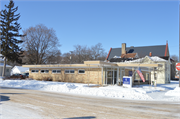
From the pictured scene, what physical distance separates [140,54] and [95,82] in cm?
2853

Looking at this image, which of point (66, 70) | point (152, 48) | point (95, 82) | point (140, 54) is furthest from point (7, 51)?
point (152, 48)

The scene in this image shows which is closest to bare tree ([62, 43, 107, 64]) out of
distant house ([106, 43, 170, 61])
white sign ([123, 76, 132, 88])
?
distant house ([106, 43, 170, 61])

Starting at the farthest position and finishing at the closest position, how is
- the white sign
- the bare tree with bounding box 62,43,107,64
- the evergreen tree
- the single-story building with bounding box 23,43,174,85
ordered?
the bare tree with bounding box 62,43,107,64 < the evergreen tree < the single-story building with bounding box 23,43,174,85 < the white sign

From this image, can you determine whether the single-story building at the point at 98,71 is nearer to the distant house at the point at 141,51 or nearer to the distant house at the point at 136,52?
the distant house at the point at 136,52

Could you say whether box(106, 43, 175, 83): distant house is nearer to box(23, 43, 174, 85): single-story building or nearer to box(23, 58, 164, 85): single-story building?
box(23, 43, 174, 85): single-story building

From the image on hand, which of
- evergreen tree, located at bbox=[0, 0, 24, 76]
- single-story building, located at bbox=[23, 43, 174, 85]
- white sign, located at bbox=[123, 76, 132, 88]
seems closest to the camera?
white sign, located at bbox=[123, 76, 132, 88]

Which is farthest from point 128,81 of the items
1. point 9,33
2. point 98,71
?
point 9,33

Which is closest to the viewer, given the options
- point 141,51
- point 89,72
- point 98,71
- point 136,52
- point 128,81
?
point 128,81

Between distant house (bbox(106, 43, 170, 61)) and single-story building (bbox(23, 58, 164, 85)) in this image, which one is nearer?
single-story building (bbox(23, 58, 164, 85))

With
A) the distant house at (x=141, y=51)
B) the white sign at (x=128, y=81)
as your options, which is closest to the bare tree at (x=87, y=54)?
the distant house at (x=141, y=51)

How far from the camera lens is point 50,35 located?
44781 mm

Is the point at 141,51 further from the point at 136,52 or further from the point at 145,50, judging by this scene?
the point at 136,52

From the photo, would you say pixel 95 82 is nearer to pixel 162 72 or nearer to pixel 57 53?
pixel 162 72

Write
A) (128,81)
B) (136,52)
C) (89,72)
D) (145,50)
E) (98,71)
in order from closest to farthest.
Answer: (128,81), (98,71), (89,72), (145,50), (136,52)
